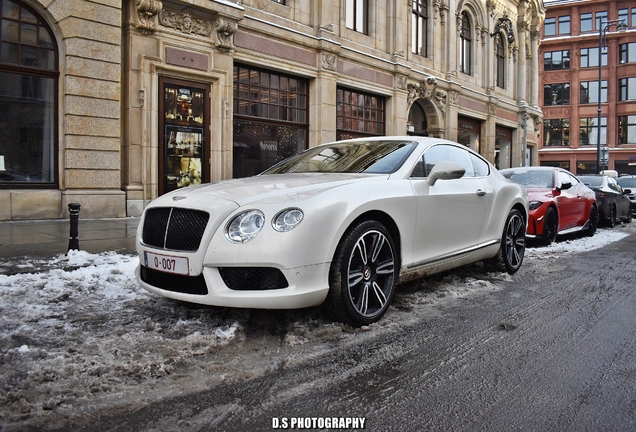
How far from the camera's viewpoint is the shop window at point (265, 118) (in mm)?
14336

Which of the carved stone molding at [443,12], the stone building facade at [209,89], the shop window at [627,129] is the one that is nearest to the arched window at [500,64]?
the stone building facade at [209,89]

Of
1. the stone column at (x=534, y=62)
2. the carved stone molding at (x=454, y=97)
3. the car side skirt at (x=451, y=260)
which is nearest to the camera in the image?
the car side skirt at (x=451, y=260)

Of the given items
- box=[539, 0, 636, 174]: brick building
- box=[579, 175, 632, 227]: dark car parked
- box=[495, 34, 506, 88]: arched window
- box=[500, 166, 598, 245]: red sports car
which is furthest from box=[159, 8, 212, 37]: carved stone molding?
box=[539, 0, 636, 174]: brick building

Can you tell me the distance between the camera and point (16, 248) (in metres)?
7.23

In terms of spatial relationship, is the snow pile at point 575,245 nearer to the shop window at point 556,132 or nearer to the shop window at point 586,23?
the shop window at point 556,132

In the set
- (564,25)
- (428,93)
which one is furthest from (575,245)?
(564,25)

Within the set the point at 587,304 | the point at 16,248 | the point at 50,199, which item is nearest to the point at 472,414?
the point at 587,304

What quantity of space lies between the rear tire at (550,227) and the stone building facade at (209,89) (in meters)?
7.91

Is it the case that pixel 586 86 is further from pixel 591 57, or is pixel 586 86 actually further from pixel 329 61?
pixel 329 61

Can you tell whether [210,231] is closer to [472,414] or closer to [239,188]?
[239,188]

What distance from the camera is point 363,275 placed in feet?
13.0

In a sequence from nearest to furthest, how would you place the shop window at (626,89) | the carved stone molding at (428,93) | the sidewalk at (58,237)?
the sidewalk at (58,237) < the carved stone molding at (428,93) < the shop window at (626,89)

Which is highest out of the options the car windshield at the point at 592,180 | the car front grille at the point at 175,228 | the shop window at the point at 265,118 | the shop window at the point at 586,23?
the shop window at the point at 586,23

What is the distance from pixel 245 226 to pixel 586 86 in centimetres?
5908
